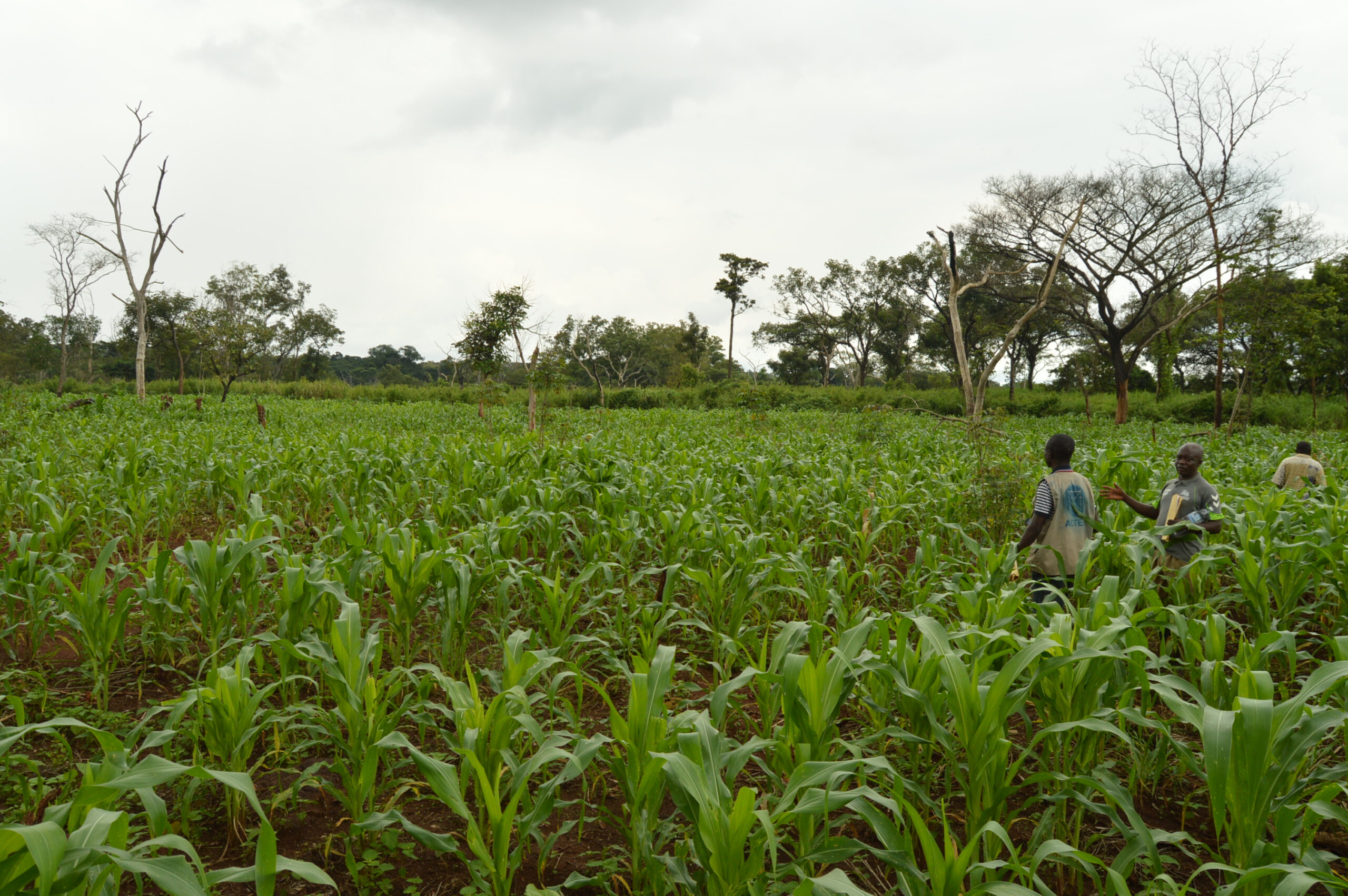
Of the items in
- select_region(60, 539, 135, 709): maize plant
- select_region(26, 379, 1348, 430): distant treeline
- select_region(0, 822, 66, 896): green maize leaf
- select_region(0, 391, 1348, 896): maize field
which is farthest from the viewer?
select_region(26, 379, 1348, 430): distant treeline

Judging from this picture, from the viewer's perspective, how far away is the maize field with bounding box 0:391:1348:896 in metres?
1.92

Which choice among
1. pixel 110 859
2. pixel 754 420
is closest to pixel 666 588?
pixel 110 859

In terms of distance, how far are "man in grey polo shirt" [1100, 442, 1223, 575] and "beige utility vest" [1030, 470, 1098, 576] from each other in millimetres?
301

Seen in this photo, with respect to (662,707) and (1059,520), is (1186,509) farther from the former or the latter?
(662,707)

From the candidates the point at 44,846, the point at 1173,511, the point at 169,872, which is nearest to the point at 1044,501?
the point at 1173,511

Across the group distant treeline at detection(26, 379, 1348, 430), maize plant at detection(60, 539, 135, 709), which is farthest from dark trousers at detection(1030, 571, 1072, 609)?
distant treeline at detection(26, 379, 1348, 430)

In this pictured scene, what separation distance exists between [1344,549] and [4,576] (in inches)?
292

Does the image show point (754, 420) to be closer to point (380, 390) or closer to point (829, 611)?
point (829, 611)

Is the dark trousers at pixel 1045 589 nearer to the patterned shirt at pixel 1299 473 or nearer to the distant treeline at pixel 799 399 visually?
the patterned shirt at pixel 1299 473

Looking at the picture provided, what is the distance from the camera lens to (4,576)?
3.73m

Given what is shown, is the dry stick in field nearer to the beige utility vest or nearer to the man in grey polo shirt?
the man in grey polo shirt

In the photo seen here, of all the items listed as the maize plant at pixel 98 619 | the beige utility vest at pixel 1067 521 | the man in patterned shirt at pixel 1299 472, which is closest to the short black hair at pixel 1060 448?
the beige utility vest at pixel 1067 521

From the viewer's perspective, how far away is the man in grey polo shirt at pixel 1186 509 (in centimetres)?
450

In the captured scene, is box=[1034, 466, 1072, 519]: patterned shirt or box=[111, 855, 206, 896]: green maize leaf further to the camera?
box=[1034, 466, 1072, 519]: patterned shirt
